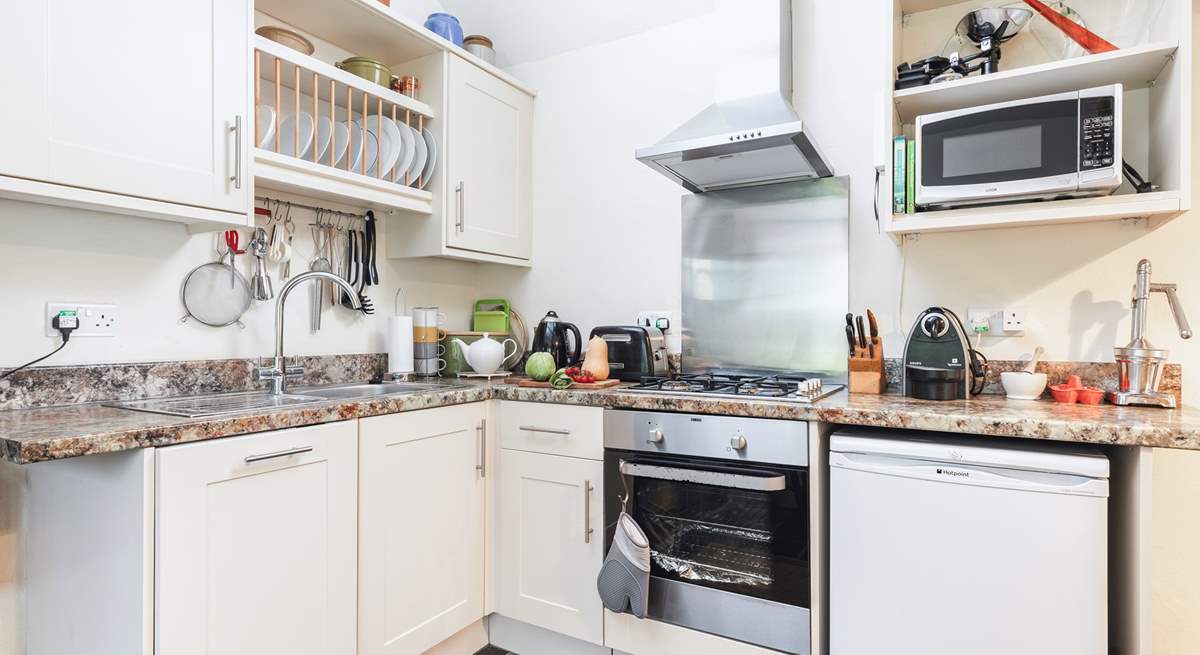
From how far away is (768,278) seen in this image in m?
2.30

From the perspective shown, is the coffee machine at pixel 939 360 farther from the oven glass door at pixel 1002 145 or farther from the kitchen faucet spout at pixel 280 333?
the kitchen faucet spout at pixel 280 333

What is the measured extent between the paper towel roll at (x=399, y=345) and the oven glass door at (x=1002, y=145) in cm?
182

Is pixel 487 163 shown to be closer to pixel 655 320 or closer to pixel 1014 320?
pixel 655 320

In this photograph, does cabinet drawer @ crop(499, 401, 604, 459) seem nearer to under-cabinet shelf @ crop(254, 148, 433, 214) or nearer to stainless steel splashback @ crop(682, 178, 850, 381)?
stainless steel splashback @ crop(682, 178, 850, 381)

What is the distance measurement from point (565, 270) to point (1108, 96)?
6.26ft

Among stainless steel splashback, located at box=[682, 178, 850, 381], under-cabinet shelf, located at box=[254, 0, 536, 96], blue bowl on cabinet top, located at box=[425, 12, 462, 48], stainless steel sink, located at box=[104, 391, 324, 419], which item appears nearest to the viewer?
stainless steel sink, located at box=[104, 391, 324, 419]

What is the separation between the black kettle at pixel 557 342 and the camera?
249 cm

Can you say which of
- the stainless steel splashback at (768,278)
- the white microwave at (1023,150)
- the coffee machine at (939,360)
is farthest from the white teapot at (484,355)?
the white microwave at (1023,150)

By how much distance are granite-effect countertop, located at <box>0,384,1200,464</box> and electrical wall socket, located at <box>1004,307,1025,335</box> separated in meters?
0.23

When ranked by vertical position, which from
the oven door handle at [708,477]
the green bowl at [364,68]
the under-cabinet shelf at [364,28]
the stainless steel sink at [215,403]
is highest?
the under-cabinet shelf at [364,28]

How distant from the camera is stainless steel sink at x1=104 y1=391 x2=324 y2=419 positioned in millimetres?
1455

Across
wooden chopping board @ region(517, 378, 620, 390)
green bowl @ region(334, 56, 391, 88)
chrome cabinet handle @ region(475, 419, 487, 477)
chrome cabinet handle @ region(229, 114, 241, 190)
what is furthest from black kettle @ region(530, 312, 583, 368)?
chrome cabinet handle @ region(229, 114, 241, 190)

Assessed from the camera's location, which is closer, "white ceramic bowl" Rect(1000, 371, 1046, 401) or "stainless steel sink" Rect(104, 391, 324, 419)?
"stainless steel sink" Rect(104, 391, 324, 419)

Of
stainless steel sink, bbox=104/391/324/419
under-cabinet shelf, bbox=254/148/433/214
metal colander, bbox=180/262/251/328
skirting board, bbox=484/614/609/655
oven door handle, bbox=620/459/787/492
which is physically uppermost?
under-cabinet shelf, bbox=254/148/433/214
